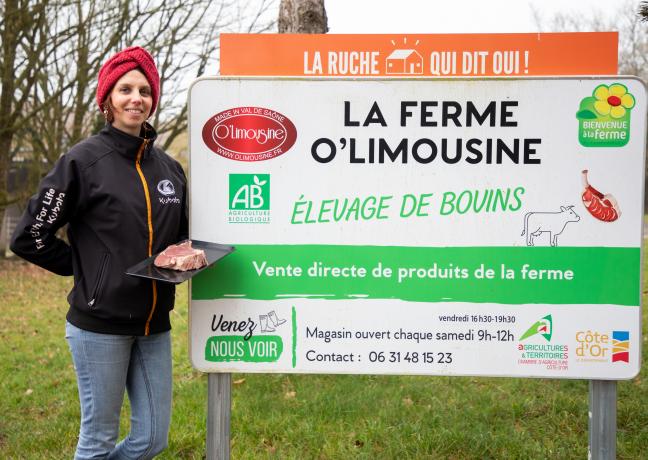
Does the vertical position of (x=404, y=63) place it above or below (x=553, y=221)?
above

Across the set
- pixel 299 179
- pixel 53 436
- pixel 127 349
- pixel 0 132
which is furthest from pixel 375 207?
pixel 0 132

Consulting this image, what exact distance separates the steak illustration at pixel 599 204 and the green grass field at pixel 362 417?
1.49 m

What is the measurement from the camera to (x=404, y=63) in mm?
2818

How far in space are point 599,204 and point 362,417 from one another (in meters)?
2.08

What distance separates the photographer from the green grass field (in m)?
3.58

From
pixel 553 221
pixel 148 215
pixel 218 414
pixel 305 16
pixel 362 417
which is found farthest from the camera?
pixel 305 16

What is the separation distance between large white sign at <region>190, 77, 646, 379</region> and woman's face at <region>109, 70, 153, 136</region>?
0.84 feet

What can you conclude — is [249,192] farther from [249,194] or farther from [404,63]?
[404,63]

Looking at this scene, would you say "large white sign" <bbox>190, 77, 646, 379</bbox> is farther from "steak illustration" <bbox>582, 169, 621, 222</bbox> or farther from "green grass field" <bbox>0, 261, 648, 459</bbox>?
"green grass field" <bbox>0, 261, 648, 459</bbox>

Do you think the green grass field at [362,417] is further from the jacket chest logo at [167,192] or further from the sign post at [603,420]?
the jacket chest logo at [167,192]

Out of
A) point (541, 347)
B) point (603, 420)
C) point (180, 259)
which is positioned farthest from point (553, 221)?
point (180, 259)

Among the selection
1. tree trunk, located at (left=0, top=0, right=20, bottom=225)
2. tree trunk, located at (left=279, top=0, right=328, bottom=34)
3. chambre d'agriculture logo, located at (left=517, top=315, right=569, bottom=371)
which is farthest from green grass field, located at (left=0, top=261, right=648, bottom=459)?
tree trunk, located at (left=0, top=0, right=20, bottom=225)

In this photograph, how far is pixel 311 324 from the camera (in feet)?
9.26

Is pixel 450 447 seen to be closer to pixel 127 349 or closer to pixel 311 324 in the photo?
pixel 311 324
